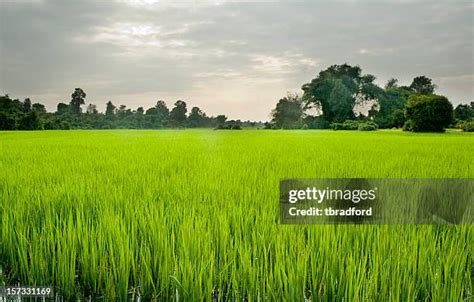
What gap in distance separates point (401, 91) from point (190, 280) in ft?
142

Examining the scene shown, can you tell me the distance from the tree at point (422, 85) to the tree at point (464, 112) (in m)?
9.78

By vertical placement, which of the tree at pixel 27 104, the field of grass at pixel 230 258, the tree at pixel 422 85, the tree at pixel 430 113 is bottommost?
the field of grass at pixel 230 258

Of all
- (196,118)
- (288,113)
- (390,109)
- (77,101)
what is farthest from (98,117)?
(390,109)

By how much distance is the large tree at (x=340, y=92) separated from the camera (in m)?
36.9

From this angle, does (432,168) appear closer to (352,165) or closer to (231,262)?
(352,165)

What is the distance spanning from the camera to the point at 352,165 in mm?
5121

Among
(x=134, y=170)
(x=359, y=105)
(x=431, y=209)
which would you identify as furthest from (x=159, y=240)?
(x=359, y=105)

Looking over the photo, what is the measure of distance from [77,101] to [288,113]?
79.2 ft

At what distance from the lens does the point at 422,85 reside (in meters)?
44.5

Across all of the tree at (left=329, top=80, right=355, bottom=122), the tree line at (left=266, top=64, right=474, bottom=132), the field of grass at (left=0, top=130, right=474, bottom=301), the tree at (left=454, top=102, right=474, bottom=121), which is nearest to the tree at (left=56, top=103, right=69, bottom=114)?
the tree line at (left=266, top=64, right=474, bottom=132)

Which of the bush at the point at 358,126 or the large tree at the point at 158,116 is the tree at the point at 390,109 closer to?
the bush at the point at 358,126

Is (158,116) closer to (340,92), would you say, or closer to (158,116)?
(158,116)

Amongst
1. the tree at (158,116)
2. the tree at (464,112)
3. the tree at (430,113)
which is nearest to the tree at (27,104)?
the tree at (158,116)

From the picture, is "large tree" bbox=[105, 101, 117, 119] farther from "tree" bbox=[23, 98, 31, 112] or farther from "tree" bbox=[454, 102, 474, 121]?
"tree" bbox=[454, 102, 474, 121]
